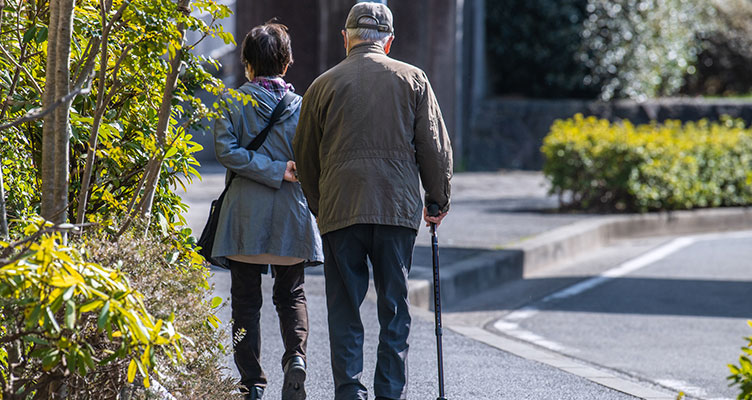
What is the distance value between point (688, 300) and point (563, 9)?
11.3m

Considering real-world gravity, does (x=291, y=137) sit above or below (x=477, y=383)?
above

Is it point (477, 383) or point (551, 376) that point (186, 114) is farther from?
point (551, 376)

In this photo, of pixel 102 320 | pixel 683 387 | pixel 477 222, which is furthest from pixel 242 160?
pixel 477 222

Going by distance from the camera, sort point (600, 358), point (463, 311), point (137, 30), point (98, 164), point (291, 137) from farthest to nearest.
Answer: point (463, 311) → point (600, 358) → point (291, 137) → point (98, 164) → point (137, 30)

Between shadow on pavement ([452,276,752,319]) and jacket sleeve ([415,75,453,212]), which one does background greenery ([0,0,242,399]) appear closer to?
jacket sleeve ([415,75,453,212])

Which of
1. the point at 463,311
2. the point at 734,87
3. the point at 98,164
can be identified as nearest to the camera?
the point at 98,164

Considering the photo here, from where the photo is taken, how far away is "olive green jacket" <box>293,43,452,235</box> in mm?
3906

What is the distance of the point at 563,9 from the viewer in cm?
1855

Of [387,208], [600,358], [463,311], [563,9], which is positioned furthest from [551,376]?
[563,9]

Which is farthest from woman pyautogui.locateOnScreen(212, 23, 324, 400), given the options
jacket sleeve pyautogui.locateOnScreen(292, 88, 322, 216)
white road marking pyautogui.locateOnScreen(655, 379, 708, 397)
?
white road marking pyautogui.locateOnScreen(655, 379, 708, 397)

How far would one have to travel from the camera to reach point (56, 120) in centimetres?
305

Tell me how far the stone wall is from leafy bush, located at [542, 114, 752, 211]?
5.02m

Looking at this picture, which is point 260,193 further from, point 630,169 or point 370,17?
point 630,169

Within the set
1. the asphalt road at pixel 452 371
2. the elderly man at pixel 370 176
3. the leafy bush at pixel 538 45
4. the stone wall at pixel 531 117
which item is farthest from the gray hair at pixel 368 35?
the leafy bush at pixel 538 45
